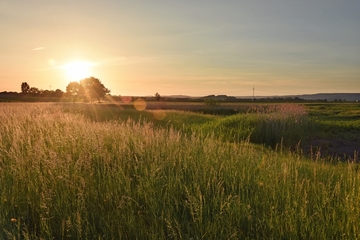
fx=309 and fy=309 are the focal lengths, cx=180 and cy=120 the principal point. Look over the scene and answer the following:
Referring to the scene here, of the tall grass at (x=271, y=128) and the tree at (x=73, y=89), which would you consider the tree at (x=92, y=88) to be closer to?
the tree at (x=73, y=89)

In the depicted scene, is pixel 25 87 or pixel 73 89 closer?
pixel 73 89

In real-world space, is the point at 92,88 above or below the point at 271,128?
above

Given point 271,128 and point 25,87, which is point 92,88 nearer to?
point 25,87

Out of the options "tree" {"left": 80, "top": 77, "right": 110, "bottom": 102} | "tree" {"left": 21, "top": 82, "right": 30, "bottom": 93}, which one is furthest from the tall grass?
"tree" {"left": 21, "top": 82, "right": 30, "bottom": 93}

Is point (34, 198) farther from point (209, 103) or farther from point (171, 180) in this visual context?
point (209, 103)

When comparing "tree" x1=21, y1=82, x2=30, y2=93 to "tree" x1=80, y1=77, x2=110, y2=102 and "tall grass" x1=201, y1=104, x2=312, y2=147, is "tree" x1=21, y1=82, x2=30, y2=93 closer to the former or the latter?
"tree" x1=80, y1=77, x2=110, y2=102

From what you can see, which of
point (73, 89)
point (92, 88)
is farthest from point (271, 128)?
point (73, 89)

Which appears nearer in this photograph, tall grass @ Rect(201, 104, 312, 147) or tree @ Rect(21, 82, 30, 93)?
tall grass @ Rect(201, 104, 312, 147)

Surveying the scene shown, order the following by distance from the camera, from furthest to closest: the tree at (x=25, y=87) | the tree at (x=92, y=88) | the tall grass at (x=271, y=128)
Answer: the tree at (x=25, y=87)
the tree at (x=92, y=88)
the tall grass at (x=271, y=128)

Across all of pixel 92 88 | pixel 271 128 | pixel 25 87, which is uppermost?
pixel 25 87

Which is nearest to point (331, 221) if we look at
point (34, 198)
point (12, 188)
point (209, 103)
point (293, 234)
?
point (293, 234)

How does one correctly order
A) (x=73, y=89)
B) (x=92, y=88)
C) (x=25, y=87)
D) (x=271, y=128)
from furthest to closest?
(x=25, y=87)
(x=73, y=89)
(x=92, y=88)
(x=271, y=128)

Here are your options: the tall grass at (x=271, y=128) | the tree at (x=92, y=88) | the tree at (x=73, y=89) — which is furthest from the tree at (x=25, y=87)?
the tall grass at (x=271, y=128)

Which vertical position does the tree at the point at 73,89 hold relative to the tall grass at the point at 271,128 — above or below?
above
